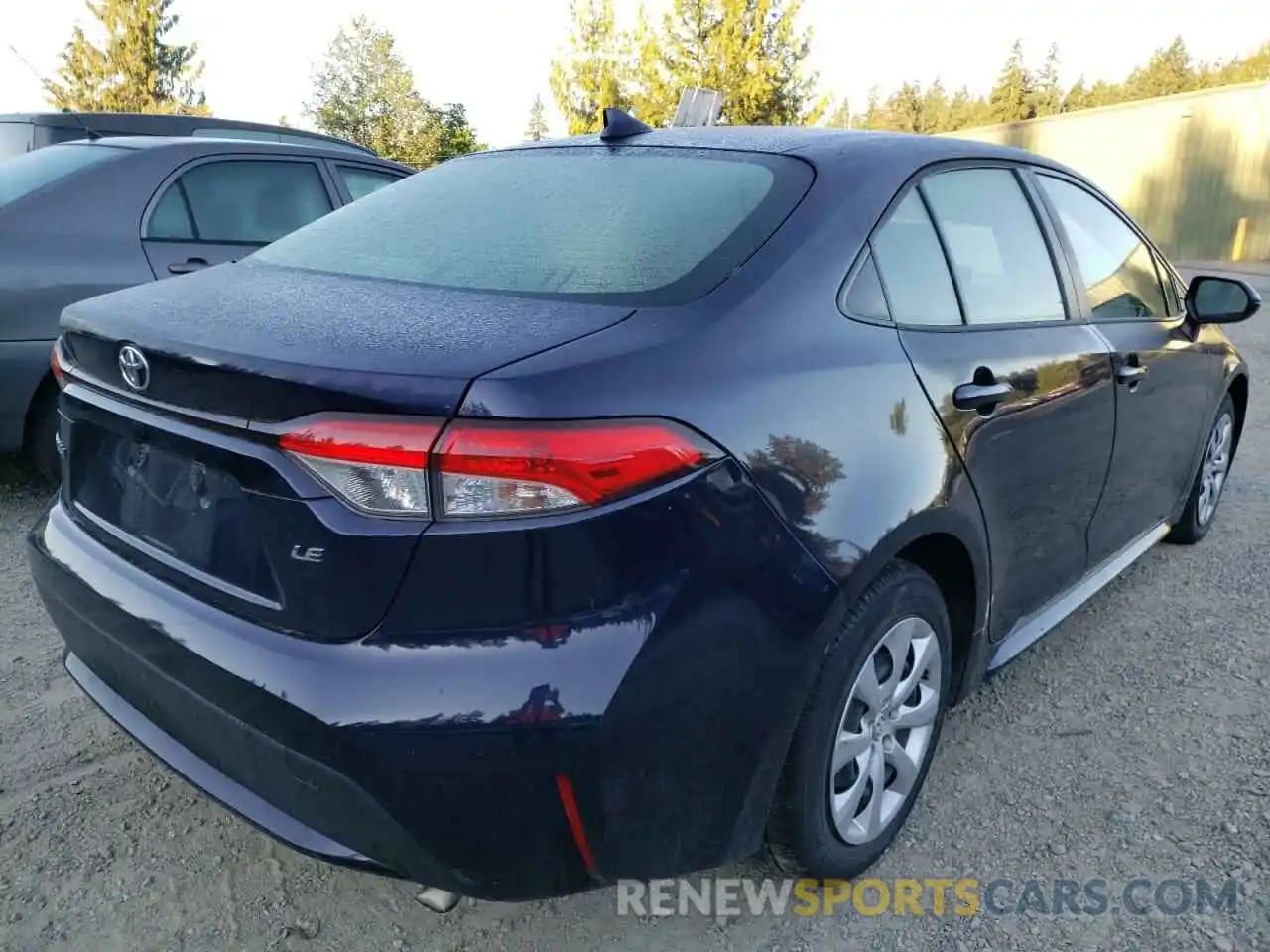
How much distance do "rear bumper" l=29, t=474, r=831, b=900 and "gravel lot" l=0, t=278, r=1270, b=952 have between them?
444 millimetres

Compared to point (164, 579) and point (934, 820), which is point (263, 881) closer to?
point (164, 579)

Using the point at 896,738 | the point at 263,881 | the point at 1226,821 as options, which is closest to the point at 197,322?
the point at 263,881

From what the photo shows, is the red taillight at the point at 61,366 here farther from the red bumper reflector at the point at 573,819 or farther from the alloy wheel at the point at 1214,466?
the alloy wheel at the point at 1214,466

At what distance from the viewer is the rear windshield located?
6.20 ft

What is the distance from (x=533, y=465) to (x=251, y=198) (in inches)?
163

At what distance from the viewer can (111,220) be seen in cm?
429

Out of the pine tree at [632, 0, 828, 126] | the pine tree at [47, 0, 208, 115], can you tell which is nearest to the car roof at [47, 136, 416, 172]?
the pine tree at [632, 0, 828, 126]

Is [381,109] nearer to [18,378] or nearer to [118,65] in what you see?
[118,65]

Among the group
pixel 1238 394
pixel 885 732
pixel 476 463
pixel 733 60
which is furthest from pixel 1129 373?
pixel 733 60

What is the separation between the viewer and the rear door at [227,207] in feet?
14.7

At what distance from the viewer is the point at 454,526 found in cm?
147

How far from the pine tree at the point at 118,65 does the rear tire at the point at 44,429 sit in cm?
2660

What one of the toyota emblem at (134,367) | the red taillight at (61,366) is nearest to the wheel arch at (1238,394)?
the toyota emblem at (134,367)

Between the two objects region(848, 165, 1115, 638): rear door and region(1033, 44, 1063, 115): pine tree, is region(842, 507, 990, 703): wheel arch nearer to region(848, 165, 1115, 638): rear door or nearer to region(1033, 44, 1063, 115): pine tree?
region(848, 165, 1115, 638): rear door
